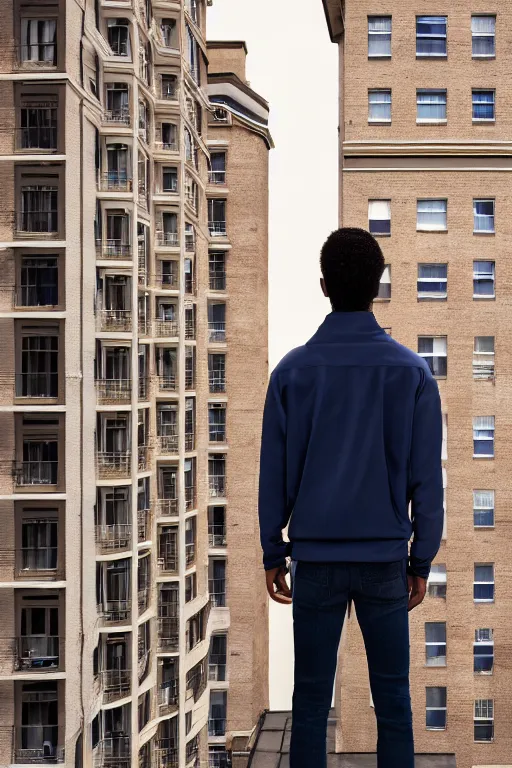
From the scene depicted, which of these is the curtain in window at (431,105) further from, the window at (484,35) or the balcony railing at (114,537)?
the balcony railing at (114,537)

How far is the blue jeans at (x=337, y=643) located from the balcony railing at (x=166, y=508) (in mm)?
2486

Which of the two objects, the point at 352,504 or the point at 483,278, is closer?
the point at 352,504

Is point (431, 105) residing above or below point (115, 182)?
above

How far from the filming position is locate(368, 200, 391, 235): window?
8.07 meters

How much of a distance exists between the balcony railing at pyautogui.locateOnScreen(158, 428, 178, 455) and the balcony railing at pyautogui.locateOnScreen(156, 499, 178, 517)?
0.21 meters

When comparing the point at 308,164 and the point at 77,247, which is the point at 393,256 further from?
the point at 77,247

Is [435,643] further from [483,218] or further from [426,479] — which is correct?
[426,479]

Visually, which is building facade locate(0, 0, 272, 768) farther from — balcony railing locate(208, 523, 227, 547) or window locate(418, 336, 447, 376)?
window locate(418, 336, 447, 376)

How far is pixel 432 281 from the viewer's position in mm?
7895

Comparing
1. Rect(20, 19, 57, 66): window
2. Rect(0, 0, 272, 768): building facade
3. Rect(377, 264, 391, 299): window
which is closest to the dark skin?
Rect(0, 0, 272, 768): building facade

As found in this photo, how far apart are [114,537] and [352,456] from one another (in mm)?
2394

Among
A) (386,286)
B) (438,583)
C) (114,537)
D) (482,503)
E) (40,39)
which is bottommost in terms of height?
(438,583)

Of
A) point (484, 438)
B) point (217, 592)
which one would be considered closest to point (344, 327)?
point (217, 592)

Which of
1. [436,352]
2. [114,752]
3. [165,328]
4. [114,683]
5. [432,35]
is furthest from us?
[432,35]
